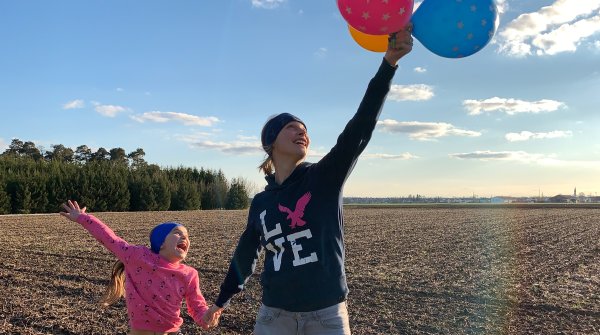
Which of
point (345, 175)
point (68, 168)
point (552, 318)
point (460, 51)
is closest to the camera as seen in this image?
point (345, 175)

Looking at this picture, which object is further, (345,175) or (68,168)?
(68,168)

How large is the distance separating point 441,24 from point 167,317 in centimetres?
237

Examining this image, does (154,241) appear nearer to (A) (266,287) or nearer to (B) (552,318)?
(A) (266,287)

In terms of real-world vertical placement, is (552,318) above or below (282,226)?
below

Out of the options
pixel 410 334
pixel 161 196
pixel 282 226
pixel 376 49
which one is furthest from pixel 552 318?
pixel 161 196

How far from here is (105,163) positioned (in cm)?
5022

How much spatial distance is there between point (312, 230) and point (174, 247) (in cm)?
139

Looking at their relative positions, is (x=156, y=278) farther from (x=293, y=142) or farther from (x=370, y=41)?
(x=370, y=41)

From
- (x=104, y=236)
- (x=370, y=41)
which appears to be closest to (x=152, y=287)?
(x=104, y=236)

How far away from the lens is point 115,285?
12.0 ft

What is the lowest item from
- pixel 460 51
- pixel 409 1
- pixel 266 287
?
pixel 266 287

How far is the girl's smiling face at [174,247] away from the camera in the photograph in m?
3.37

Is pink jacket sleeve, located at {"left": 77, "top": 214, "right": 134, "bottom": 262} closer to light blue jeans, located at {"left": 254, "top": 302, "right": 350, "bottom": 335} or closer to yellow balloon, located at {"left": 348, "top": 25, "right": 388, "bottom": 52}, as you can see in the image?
light blue jeans, located at {"left": 254, "top": 302, "right": 350, "bottom": 335}

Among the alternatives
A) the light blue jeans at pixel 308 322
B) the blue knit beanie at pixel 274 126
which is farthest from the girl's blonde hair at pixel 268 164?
the light blue jeans at pixel 308 322
